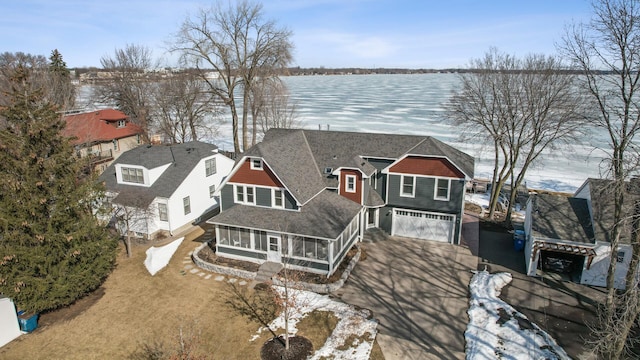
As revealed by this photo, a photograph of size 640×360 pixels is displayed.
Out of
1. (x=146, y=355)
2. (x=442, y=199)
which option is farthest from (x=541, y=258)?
(x=146, y=355)

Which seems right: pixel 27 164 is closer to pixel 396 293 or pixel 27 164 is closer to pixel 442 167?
pixel 396 293

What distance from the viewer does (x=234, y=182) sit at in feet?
85.6

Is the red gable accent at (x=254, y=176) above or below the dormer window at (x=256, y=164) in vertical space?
below

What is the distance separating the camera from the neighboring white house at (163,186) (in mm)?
28031

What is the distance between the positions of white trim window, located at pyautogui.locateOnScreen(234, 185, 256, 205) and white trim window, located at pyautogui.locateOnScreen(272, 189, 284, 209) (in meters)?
1.42

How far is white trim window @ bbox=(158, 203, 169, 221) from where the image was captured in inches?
1131

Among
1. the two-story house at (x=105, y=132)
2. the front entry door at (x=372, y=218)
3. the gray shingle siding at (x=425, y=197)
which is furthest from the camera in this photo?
the two-story house at (x=105, y=132)

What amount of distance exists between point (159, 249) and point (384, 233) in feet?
50.0

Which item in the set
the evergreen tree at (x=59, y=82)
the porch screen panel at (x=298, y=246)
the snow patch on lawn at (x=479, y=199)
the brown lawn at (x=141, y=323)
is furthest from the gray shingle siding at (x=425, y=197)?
the evergreen tree at (x=59, y=82)

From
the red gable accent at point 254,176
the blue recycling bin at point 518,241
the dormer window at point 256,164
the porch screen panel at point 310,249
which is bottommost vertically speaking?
the blue recycling bin at point 518,241

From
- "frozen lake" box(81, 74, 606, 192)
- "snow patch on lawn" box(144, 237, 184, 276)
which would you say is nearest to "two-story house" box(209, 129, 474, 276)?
"snow patch on lawn" box(144, 237, 184, 276)

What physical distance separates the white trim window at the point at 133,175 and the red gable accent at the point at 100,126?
45.7ft

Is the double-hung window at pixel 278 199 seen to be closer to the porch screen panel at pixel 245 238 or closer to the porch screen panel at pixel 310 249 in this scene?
the porch screen panel at pixel 245 238

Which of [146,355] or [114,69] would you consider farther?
[114,69]
